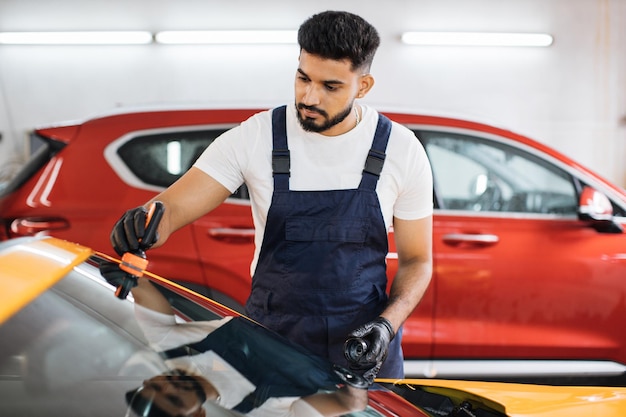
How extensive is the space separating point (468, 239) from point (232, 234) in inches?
43.5

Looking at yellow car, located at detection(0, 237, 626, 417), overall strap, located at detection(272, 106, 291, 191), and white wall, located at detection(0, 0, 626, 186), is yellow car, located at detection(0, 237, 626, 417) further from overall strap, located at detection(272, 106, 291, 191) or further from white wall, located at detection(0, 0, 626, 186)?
white wall, located at detection(0, 0, 626, 186)

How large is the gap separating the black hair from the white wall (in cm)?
486

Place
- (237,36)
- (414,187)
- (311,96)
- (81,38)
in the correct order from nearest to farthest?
(311,96) → (414,187) → (237,36) → (81,38)

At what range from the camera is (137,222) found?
1.85m

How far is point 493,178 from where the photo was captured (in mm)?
3875

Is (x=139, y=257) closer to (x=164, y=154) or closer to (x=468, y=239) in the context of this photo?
(x=164, y=154)

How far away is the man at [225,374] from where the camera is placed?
144cm

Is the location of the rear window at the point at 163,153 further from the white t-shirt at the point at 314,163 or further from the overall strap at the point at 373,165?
the overall strap at the point at 373,165

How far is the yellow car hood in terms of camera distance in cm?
171

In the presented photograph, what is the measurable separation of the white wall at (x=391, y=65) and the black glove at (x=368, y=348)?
17.0 ft

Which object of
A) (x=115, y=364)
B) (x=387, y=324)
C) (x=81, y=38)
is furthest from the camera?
(x=81, y=38)

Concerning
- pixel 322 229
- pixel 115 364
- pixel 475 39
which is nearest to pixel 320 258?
pixel 322 229

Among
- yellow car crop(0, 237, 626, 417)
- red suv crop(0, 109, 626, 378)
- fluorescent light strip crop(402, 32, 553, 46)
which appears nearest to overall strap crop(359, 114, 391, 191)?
yellow car crop(0, 237, 626, 417)

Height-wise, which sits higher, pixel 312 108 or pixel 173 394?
pixel 312 108
